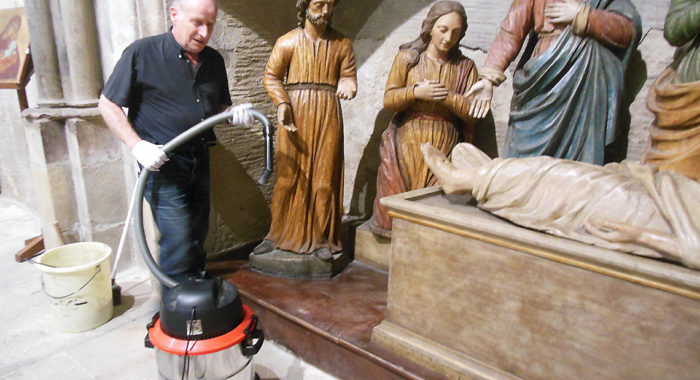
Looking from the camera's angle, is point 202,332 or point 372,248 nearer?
point 202,332

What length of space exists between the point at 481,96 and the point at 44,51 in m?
2.87

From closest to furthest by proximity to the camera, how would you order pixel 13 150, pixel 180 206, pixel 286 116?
1. pixel 180 206
2. pixel 286 116
3. pixel 13 150

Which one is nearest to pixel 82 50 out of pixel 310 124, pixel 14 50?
pixel 14 50

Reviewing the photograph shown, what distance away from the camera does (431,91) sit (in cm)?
229

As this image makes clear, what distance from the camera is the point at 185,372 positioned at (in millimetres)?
1640

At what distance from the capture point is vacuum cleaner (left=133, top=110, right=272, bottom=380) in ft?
4.99

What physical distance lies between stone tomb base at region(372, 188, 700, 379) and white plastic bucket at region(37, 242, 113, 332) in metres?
1.63

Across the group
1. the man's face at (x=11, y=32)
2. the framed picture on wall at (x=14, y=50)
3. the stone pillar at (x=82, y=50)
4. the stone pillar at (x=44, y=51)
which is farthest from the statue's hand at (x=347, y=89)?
the man's face at (x=11, y=32)

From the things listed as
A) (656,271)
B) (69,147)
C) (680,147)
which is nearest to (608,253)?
(656,271)

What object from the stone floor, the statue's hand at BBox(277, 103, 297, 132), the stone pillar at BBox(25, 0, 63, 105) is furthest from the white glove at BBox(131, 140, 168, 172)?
the stone pillar at BBox(25, 0, 63, 105)

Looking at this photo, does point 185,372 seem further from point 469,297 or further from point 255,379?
point 469,297

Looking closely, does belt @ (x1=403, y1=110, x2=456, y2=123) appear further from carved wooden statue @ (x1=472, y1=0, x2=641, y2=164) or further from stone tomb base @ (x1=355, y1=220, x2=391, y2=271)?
stone tomb base @ (x1=355, y1=220, x2=391, y2=271)

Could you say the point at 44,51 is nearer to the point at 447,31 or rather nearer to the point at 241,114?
the point at 241,114

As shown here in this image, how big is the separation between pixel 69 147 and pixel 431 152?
255 cm
